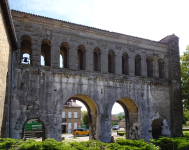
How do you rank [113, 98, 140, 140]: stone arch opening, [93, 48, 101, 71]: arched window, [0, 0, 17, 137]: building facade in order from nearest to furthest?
[0, 0, 17, 137]: building facade
[93, 48, 101, 71]: arched window
[113, 98, 140, 140]: stone arch opening

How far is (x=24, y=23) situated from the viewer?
15305 millimetres

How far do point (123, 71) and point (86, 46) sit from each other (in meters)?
4.91

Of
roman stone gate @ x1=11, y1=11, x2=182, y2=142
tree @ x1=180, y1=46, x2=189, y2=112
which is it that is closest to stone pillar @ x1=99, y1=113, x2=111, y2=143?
roman stone gate @ x1=11, y1=11, x2=182, y2=142

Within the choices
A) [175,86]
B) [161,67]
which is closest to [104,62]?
[161,67]

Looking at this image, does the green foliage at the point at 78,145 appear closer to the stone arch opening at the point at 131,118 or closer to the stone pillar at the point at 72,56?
the stone arch opening at the point at 131,118

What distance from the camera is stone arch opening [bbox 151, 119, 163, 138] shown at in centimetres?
2020

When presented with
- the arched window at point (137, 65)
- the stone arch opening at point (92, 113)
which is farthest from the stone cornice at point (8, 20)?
the arched window at point (137, 65)

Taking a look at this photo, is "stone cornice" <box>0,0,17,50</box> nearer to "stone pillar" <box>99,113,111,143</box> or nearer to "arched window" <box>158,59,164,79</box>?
"stone pillar" <box>99,113,111,143</box>

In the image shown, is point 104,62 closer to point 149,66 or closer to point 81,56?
point 81,56

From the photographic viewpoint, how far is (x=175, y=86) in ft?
68.5

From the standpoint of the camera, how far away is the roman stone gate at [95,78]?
586 inches

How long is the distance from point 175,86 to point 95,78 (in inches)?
347

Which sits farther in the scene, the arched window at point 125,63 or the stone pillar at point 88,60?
the arched window at point 125,63

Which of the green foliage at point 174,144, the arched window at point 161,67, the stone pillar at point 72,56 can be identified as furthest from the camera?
the arched window at point 161,67
